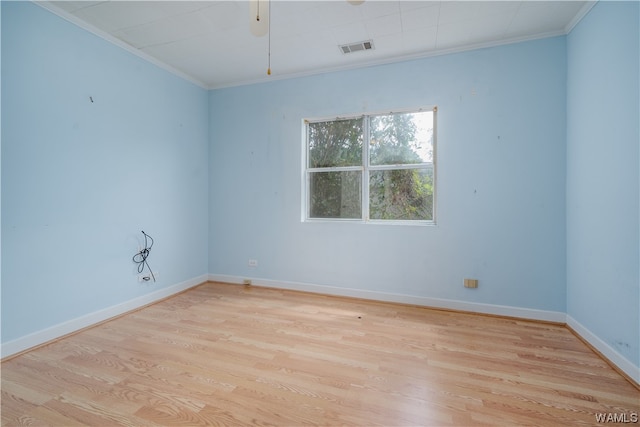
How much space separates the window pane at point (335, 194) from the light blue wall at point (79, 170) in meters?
1.82

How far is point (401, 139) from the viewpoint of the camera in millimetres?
3408

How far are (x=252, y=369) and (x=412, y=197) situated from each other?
8.09 feet

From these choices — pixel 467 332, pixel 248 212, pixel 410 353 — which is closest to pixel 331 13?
pixel 248 212

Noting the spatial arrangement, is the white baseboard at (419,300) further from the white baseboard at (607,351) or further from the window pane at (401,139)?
the window pane at (401,139)

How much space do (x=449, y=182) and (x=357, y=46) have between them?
71.2 inches

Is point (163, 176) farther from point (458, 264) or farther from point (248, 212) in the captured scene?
point (458, 264)

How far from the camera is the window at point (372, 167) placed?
3.32 metres

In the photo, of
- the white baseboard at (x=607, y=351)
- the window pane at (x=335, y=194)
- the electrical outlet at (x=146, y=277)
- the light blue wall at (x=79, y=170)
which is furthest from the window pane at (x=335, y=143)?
the white baseboard at (x=607, y=351)

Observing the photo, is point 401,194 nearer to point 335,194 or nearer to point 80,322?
point 335,194

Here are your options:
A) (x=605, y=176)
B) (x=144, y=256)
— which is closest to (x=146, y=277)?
(x=144, y=256)

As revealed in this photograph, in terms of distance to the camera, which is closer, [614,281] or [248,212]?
[614,281]

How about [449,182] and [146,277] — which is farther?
[146,277]

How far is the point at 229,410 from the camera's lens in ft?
5.37

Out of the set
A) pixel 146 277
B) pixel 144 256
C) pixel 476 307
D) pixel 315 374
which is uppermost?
pixel 144 256
